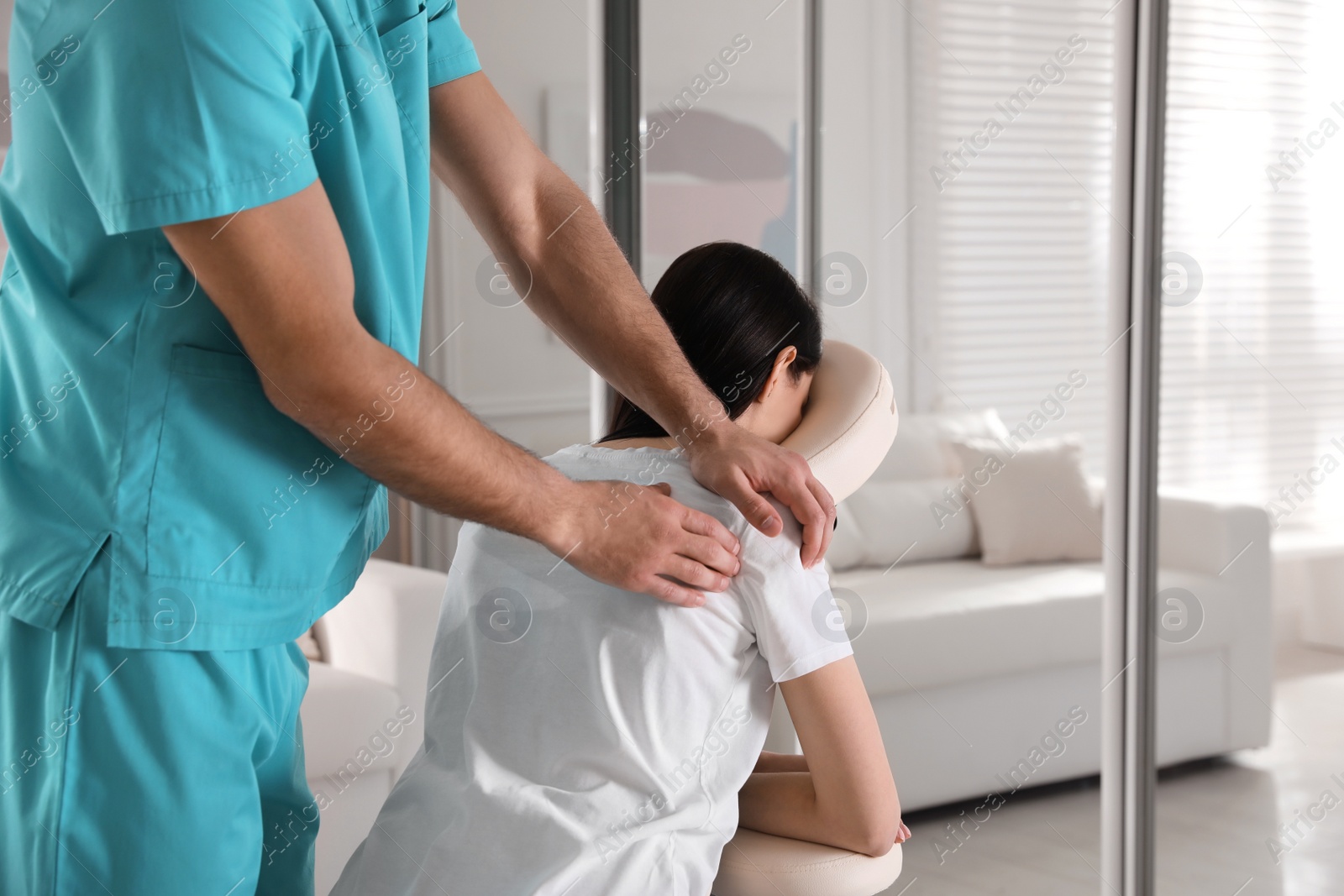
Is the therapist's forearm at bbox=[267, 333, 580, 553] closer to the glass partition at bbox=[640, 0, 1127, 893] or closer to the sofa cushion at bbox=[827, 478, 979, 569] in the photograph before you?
the glass partition at bbox=[640, 0, 1127, 893]

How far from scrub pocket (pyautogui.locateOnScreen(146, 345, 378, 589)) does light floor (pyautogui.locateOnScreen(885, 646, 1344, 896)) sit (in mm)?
1282

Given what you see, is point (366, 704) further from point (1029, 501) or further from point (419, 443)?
point (419, 443)

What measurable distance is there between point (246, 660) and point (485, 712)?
0.69 feet

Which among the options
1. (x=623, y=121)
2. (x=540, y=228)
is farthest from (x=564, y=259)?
(x=623, y=121)

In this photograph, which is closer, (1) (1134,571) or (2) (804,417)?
(2) (804,417)

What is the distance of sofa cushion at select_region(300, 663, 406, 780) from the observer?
92.4 inches

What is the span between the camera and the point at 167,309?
2.83 ft

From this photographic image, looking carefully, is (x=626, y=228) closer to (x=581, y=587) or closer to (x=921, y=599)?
(x=921, y=599)

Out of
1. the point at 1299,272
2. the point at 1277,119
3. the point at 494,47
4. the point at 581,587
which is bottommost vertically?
the point at 581,587

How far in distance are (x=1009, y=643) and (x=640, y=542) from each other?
123 centimetres

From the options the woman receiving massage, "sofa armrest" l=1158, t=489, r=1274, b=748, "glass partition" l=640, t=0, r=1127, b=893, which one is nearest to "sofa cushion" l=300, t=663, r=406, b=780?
"glass partition" l=640, t=0, r=1127, b=893

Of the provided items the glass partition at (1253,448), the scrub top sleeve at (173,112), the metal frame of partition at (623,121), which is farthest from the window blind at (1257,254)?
the metal frame of partition at (623,121)

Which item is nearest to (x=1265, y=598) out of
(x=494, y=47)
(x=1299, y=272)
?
(x=1299, y=272)

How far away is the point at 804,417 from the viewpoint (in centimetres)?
120
